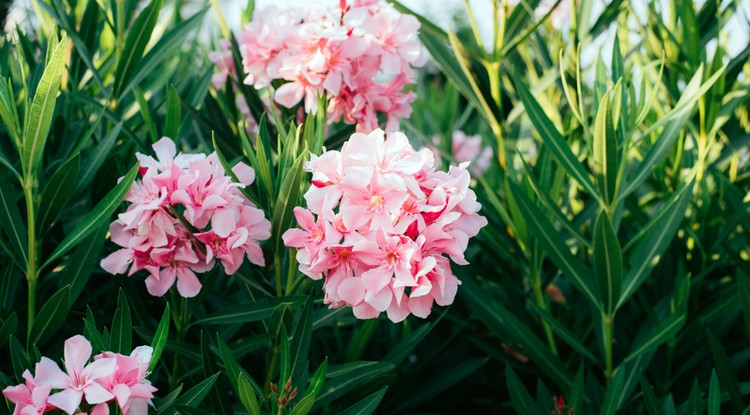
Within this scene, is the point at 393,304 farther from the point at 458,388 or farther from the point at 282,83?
the point at 458,388

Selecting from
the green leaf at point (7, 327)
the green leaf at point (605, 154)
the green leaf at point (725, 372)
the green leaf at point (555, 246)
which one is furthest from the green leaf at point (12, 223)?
the green leaf at point (725, 372)

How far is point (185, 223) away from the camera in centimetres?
107

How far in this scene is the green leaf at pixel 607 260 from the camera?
1.28m

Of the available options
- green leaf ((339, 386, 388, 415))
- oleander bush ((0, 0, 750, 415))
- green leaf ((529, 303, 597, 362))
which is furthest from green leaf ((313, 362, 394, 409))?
green leaf ((529, 303, 597, 362))

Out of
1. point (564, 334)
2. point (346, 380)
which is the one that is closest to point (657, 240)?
point (564, 334)

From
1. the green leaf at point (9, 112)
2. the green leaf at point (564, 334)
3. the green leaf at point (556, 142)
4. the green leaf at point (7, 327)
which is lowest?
the green leaf at point (564, 334)

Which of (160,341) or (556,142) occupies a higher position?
(556,142)

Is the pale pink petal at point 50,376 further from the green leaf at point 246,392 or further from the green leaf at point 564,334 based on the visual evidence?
the green leaf at point 564,334

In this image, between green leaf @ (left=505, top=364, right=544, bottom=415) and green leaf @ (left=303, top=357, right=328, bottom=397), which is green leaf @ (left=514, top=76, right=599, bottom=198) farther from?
green leaf @ (left=303, top=357, right=328, bottom=397)

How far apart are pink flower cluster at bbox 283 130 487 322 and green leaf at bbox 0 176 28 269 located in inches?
18.1

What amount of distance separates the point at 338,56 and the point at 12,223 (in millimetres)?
609

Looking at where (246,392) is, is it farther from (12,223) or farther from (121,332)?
(12,223)

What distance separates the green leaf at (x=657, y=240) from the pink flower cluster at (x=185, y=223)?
690 millimetres

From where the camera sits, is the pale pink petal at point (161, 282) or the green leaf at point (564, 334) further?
the green leaf at point (564, 334)
